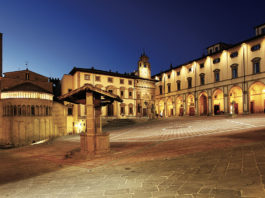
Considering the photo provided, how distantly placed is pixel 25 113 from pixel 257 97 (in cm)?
4275

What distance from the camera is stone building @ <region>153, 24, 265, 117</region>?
30.2 metres

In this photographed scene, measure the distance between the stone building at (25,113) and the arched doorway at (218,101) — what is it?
1284 inches

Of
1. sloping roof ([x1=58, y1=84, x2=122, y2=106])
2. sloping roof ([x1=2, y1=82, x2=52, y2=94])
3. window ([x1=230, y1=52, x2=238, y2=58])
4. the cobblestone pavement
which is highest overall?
window ([x1=230, y1=52, x2=238, y2=58])

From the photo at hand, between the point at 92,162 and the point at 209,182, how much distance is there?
15.5 feet

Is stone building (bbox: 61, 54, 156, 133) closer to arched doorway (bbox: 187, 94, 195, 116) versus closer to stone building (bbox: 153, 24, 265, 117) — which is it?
stone building (bbox: 153, 24, 265, 117)

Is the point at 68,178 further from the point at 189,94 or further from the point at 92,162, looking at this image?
the point at 189,94

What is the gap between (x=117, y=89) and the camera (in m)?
40.4

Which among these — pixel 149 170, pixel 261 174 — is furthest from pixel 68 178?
pixel 261 174

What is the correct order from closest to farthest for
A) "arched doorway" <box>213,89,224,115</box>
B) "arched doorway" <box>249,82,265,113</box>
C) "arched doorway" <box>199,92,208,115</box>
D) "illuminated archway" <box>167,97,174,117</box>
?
"arched doorway" <box>249,82,265,113</box> < "arched doorway" <box>213,89,224,115</box> < "arched doorway" <box>199,92,208,115</box> < "illuminated archway" <box>167,97,174,117</box>

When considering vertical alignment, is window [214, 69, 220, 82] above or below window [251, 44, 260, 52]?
below

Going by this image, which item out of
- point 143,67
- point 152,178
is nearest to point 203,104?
point 143,67

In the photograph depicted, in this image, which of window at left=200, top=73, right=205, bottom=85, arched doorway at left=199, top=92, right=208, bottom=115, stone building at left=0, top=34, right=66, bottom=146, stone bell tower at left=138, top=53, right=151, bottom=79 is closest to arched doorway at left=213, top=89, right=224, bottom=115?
arched doorway at left=199, top=92, right=208, bottom=115

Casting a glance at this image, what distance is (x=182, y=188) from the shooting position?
3.78 meters

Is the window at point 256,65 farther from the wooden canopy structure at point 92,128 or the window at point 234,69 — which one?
the wooden canopy structure at point 92,128
